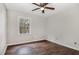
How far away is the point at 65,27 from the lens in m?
1.35

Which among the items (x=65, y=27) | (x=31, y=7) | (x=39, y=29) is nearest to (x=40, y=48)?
(x=39, y=29)

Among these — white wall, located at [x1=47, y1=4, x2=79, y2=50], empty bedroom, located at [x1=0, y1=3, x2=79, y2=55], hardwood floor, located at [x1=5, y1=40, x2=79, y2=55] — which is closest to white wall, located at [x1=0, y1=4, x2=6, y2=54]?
empty bedroom, located at [x1=0, y1=3, x2=79, y2=55]

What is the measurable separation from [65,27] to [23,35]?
2.41 ft

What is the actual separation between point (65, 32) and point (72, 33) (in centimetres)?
11

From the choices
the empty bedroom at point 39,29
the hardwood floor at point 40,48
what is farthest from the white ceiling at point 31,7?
the hardwood floor at point 40,48

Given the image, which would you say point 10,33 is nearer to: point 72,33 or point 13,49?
point 13,49

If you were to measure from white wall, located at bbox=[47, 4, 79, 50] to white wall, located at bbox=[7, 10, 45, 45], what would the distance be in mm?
163

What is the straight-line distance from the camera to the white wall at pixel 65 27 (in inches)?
49.7

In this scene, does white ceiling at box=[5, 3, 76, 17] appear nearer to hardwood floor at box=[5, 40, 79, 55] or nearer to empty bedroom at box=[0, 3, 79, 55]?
empty bedroom at box=[0, 3, 79, 55]

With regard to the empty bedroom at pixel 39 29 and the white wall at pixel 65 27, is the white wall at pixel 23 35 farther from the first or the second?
the white wall at pixel 65 27

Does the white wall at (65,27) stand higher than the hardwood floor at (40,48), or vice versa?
the white wall at (65,27)

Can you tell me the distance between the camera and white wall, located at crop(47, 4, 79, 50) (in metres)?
1.26

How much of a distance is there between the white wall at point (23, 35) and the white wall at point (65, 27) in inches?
6.4

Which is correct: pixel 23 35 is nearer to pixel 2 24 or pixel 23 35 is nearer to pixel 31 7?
pixel 2 24
